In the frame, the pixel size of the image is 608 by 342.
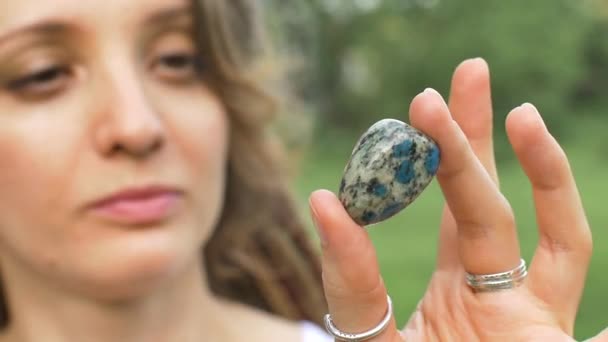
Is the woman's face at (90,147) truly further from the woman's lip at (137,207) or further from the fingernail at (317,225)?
the fingernail at (317,225)

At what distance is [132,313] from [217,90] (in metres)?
0.47

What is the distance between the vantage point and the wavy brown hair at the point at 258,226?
1816mm

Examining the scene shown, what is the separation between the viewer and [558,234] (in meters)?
1.10

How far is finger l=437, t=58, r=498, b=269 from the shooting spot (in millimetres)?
1165

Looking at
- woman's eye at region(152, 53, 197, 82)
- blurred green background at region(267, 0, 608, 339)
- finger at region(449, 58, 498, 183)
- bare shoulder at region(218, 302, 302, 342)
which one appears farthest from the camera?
blurred green background at region(267, 0, 608, 339)

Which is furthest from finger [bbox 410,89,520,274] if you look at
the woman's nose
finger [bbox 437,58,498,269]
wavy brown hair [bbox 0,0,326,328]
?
wavy brown hair [bbox 0,0,326,328]

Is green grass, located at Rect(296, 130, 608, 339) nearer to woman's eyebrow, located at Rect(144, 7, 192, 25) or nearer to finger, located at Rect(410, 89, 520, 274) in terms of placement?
woman's eyebrow, located at Rect(144, 7, 192, 25)

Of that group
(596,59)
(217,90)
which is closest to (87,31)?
(217,90)

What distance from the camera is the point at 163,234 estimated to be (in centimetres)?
146

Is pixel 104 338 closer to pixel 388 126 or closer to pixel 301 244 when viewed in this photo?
pixel 301 244

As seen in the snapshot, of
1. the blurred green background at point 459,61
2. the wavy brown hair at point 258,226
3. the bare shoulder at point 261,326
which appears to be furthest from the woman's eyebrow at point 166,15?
the blurred green background at point 459,61

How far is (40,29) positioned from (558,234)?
906 millimetres

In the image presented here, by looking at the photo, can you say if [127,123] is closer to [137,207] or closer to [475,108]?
[137,207]

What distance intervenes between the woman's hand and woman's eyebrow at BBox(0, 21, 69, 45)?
2.19ft
